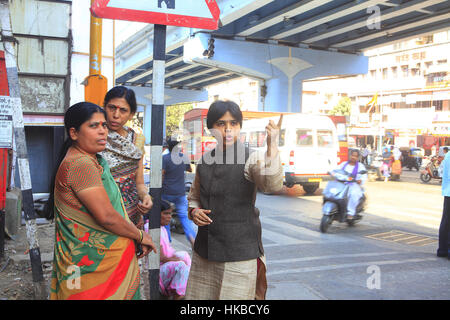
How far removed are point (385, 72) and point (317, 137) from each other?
39072 millimetres

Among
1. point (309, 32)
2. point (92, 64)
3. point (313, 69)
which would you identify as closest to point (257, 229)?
point (92, 64)

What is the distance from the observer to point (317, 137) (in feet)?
48.0

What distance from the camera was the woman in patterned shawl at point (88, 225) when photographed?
201 centimetres

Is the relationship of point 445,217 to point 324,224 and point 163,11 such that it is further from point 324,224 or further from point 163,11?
point 163,11

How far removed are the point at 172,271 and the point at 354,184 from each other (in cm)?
572

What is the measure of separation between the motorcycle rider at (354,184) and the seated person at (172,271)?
17.5 feet

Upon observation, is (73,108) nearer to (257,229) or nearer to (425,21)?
(257,229)

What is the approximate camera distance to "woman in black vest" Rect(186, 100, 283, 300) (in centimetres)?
234

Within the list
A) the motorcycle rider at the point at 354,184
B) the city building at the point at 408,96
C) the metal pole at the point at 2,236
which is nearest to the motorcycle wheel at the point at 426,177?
the motorcycle rider at the point at 354,184

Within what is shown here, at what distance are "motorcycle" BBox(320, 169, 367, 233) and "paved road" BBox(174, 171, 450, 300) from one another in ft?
0.65

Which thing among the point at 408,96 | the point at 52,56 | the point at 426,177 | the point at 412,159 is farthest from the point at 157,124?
the point at 408,96

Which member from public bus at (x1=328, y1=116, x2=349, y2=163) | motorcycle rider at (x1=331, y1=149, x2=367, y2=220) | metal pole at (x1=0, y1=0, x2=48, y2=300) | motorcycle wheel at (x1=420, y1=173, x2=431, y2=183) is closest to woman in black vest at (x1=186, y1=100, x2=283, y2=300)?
metal pole at (x1=0, y1=0, x2=48, y2=300)

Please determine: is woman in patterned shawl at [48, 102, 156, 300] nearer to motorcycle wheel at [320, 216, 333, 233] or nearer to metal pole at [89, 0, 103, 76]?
metal pole at [89, 0, 103, 76]

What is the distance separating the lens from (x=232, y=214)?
7.75 feet
